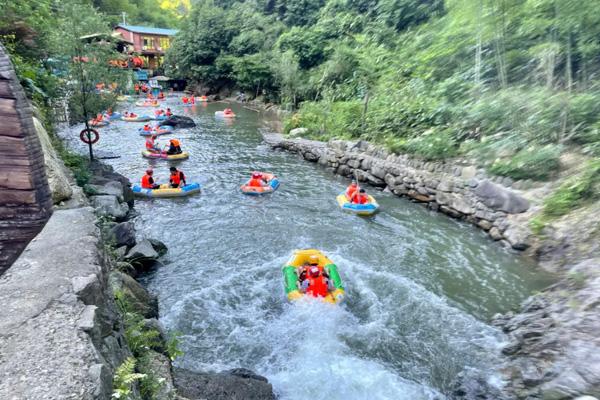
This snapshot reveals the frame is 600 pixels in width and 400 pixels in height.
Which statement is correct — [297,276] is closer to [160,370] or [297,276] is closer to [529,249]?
[160,370]

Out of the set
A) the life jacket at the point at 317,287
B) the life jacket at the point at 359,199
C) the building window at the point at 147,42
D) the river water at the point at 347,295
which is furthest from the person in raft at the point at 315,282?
the building window at the point at 147,42

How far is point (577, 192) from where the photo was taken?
8500 mm

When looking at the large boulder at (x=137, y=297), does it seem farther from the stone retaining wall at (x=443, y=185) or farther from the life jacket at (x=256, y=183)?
the stone retaining wall at (x=443, y=185)

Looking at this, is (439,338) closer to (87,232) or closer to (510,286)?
(510,286)

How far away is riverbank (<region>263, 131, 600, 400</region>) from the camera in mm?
5023

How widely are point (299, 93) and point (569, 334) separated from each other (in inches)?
887

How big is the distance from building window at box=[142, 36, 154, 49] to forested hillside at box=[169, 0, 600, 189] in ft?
86.5

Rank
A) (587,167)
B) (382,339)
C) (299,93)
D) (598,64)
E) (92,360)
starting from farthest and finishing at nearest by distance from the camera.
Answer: (299,93)
(598,64)
(587,167)
(382,339)
(92,360)

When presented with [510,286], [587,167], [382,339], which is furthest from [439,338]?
[587,167]

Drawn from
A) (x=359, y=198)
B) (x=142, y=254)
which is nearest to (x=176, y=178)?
(x=142, y=254)

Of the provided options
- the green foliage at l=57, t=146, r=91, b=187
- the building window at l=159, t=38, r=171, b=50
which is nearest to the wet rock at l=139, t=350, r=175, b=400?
the green foliage at l=57, t=146, r=91, b=187

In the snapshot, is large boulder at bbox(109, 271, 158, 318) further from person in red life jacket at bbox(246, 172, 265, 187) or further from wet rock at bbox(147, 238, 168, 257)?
person in red life jacket at bbox(246, 172, 265, 187)

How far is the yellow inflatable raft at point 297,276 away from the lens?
23.6 ft

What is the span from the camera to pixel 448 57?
53.9ft
